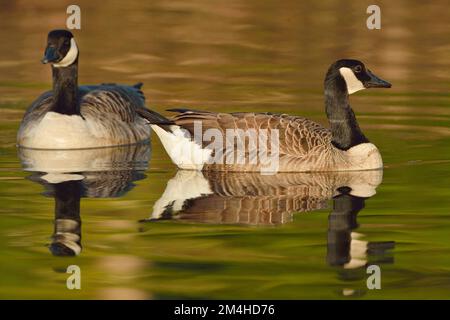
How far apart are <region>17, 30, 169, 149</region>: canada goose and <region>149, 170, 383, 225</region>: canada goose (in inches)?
96.4

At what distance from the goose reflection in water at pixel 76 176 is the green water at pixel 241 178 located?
65 millimetres

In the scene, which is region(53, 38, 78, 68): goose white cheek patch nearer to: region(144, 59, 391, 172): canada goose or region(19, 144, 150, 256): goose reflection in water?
region(19, 144, 150, 256): goose reflection in water

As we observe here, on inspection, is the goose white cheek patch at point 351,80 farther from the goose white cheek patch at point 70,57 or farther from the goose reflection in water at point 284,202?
the goose white cheek patch at point 70,57

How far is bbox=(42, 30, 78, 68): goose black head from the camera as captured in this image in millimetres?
17156

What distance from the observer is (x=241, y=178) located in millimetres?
14812

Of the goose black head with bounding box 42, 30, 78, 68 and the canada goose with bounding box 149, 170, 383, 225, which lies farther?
the goose black head with bounding box 42, 30, 78, 68

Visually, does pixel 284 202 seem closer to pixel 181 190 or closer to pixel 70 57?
pixel 181 190

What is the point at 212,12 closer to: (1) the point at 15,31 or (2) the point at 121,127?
(1) the point at 15,31

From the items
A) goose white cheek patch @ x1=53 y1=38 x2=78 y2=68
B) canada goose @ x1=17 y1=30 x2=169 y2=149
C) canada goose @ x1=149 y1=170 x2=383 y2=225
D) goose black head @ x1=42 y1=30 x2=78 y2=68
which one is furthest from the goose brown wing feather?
goose white cheek patch @ x1=53 y1=38 x2=78 y2=68

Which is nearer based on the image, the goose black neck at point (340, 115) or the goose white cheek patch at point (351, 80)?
the goose black neck at point (340, 115)

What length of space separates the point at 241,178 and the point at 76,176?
1.91 m

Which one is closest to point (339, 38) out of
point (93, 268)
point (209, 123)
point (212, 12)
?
point (212, 12)

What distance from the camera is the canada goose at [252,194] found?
41.3 feet

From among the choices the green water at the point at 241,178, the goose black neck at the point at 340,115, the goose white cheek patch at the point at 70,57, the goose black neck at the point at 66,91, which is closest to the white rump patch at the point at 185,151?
the green water at the point at 241,178
